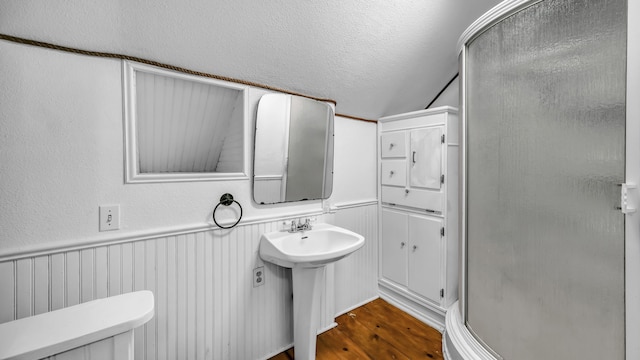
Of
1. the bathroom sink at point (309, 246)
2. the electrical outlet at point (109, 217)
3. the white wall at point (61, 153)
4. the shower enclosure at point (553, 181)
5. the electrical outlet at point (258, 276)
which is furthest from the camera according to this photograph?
the electrical outlet at point (258, 276)

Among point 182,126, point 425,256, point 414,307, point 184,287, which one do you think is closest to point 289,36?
point 182,126

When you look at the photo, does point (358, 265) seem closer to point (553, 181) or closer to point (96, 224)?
point (553, 181)

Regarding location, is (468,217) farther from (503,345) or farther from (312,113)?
(312,113)

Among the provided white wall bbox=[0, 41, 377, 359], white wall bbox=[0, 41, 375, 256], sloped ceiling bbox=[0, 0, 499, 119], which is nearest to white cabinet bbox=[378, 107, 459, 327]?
sloped ceiling bbox=[0, 0, 499, 119]

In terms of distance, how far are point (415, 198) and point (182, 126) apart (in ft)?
5.84

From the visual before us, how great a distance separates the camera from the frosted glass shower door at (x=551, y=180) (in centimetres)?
84

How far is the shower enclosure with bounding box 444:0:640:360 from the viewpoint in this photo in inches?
32.1

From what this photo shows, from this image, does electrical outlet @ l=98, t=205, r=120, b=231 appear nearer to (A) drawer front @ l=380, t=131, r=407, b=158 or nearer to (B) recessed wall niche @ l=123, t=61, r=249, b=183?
(B) recessed wall niche @ l=123, t=61, r=249, b=183

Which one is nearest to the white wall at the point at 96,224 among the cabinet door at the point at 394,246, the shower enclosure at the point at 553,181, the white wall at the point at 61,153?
the white wall at the point at 61,153

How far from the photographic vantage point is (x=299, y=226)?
1.81 meters

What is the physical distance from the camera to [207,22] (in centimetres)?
126

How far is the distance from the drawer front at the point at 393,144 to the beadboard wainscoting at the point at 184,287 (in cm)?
88

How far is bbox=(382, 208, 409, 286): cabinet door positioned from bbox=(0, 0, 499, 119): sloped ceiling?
Answer: 973 mm

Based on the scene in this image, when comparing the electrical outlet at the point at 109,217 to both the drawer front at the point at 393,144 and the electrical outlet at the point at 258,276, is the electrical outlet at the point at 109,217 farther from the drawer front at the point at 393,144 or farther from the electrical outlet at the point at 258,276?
the drawer front at the point at 393,144
